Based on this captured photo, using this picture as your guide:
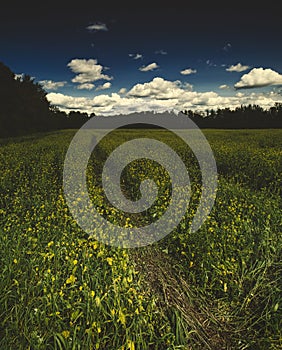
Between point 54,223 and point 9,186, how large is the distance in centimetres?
350

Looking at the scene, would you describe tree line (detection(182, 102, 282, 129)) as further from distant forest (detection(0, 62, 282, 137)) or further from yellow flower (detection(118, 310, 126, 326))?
yellow flower (detection(118, 310, 126, 326))

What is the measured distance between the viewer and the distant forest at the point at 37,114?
41.8 meters

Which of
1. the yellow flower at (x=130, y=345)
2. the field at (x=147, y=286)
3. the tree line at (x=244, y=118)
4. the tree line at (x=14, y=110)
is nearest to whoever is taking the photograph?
the yellow flower at (x=130, y=345)

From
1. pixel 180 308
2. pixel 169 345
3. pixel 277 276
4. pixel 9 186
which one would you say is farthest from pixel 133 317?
pixel 9 186

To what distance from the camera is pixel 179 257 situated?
575 centimetres

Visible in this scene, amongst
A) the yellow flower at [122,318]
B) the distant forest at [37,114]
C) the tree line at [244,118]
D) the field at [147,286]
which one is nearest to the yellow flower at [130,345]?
the field at [147,286]

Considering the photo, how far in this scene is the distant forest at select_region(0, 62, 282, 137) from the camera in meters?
41.8

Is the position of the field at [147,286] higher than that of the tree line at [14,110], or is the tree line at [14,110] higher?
the tree line at [14,110]

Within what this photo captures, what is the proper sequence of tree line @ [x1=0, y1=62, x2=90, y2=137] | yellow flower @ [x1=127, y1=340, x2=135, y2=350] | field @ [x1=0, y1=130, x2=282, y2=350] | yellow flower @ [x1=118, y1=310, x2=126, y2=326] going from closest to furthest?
1. yellow flower @ [x1=127, y1=340, x2=135, y2=350]
2. yellow flower @ [x1=118, y1=310, x2=126, y2=326]
3. field @ [x1=0, y1=130, x2=282, y2=350]
4. tree line @ [x1=0, y1=62, x2=90, y2=137]

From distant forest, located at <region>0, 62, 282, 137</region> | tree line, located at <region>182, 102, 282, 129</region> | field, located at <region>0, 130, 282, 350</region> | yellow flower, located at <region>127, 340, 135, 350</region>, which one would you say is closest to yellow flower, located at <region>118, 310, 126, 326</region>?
field, located at <region>0, 130, 282, 350</region>

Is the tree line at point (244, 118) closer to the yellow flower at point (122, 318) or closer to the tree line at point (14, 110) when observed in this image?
the tree line at point (14, 110)

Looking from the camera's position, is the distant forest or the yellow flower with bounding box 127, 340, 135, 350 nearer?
the yellow flower with bounding box 127, 340, 135, 350

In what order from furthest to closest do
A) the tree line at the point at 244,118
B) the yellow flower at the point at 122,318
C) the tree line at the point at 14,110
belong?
the tree line at the point at 244,118, the tree line at the point at 14,110, the yellow flower at the point at 122,318

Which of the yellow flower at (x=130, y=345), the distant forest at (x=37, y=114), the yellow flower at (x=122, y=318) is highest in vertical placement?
the distant forest at (x=37, y=114)
